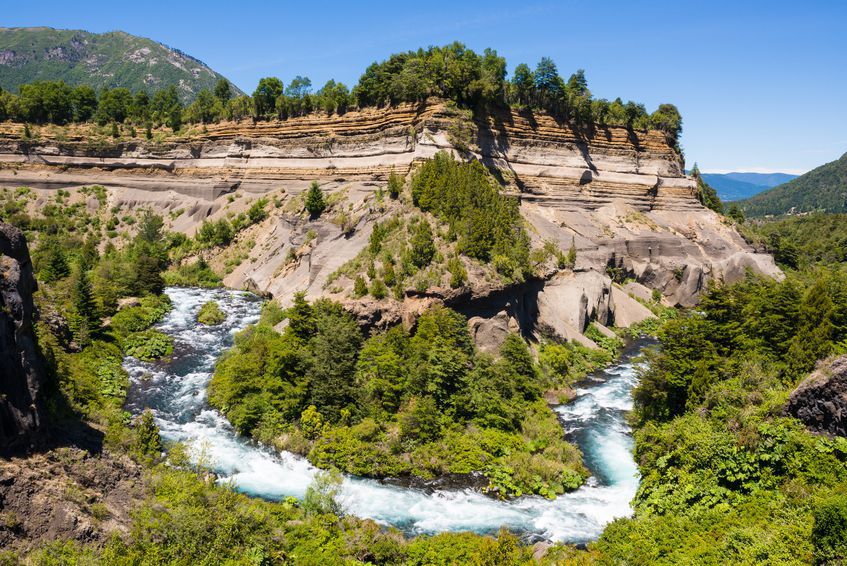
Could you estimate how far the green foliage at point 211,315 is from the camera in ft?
161

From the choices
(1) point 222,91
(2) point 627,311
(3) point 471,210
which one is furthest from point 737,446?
(1) point 222,91

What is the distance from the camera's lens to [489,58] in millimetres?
73812

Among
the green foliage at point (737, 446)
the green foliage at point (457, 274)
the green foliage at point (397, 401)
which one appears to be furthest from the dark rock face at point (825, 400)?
the green foliage at point (457, 274)

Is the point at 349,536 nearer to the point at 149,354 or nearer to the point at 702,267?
the point at 149,354

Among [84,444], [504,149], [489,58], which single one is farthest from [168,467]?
[489,58]

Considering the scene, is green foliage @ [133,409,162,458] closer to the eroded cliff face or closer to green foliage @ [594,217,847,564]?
green foliage @ [594,217,847,564]

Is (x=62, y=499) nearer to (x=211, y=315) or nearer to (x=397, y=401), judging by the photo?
(x=397, y=401)

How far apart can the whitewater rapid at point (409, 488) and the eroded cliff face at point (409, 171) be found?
41.4ft

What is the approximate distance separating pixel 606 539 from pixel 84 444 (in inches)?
886

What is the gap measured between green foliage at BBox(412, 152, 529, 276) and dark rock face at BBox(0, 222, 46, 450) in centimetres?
2907

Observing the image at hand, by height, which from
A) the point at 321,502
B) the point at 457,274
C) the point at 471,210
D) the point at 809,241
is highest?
the point at 471,210

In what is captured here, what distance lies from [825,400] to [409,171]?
46459 millimetres

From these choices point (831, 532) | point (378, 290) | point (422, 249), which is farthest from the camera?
point (422, 249)

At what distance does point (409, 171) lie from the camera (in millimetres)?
61344
